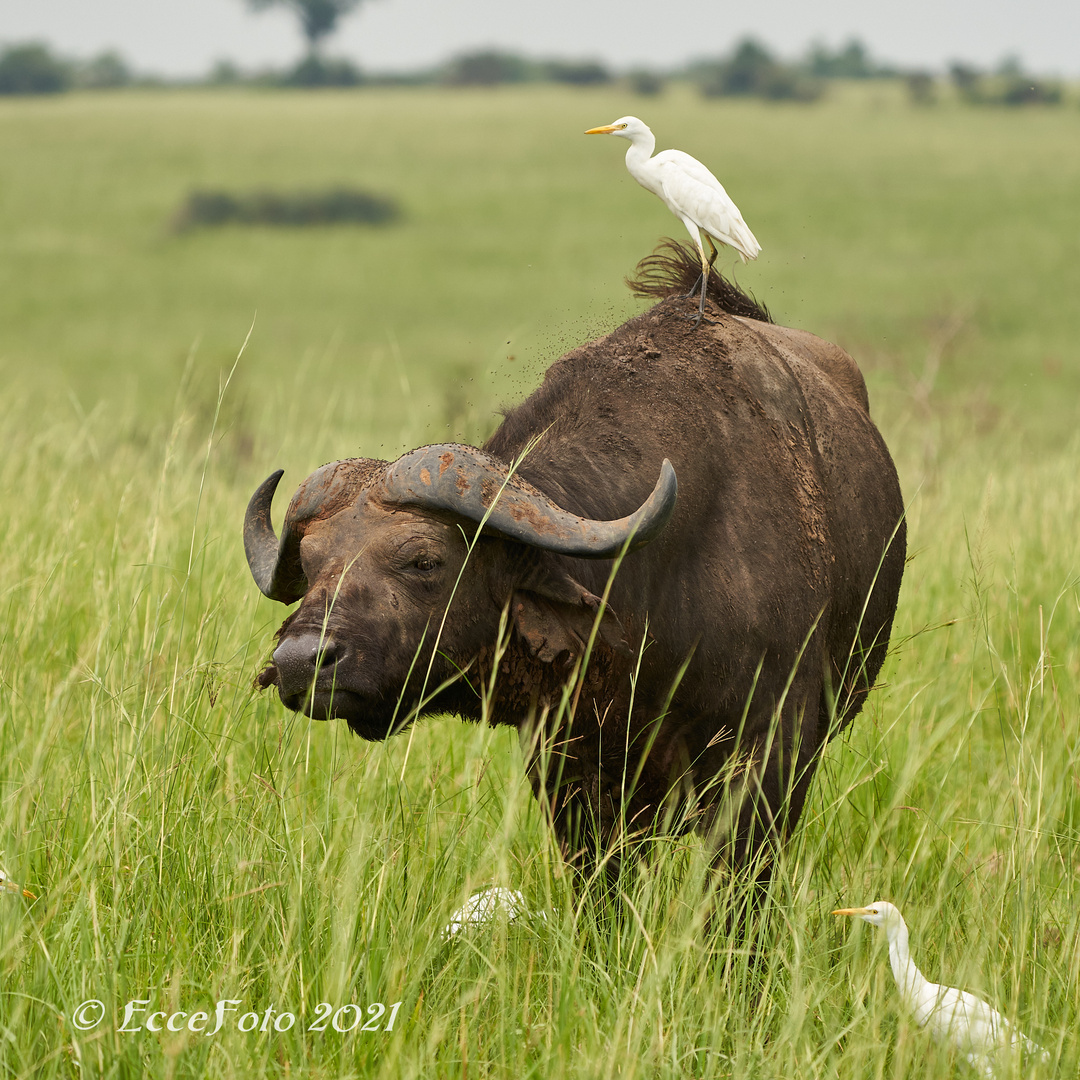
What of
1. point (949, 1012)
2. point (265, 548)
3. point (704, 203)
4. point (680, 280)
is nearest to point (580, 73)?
point (680, 280)

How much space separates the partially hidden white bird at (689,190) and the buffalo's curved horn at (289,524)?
5.04ft

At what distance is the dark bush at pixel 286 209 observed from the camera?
48.7 meters

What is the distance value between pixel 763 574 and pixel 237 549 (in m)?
2.78

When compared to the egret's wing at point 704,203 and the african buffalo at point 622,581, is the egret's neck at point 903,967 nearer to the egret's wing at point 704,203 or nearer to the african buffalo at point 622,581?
the african buffalo at point 622,581

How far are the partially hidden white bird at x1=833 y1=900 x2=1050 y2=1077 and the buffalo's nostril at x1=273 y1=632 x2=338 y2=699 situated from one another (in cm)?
144

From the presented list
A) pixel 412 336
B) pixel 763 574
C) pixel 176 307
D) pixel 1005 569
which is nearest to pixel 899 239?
pixel 412 336

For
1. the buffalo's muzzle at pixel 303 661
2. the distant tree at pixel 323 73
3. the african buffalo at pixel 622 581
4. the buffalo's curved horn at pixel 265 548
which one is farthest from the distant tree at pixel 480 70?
the buffalo's muzzle at pixel 303 661

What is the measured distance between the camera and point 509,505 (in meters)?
3.26

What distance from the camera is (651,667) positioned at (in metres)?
3.79

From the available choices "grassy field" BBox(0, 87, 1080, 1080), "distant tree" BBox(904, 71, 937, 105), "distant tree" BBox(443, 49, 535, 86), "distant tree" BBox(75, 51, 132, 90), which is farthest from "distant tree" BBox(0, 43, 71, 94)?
"grassy field" BBox(0, 87, 1080, 1080)

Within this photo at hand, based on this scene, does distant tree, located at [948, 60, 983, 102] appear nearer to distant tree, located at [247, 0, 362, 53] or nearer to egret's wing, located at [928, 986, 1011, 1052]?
distant tree, located at [247, 0, 362, 53]

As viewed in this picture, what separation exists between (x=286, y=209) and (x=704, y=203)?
1891 inches

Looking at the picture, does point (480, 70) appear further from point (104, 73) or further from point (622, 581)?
point (622, 581)

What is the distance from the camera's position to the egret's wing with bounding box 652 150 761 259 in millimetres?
4258
